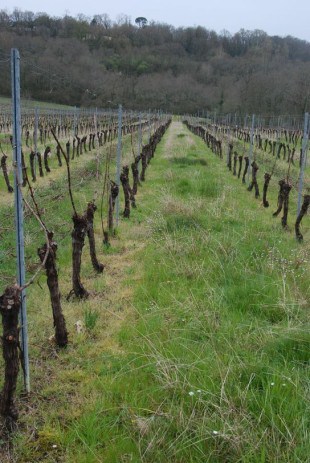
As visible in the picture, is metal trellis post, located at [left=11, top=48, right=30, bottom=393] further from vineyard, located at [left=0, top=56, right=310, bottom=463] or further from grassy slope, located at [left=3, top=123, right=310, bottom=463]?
grassy slope, located at [left=3, top=123, right=310, bottom=463]

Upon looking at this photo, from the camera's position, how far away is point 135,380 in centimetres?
356

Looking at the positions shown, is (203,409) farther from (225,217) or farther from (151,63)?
(151,63)

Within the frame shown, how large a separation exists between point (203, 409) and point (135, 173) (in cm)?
847

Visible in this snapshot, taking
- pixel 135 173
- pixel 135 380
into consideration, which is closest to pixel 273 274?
pixel 135 380

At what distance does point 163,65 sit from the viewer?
11269cm

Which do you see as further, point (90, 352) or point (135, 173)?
point (135, 173)

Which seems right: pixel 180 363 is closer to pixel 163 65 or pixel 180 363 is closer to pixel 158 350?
pixel 158 350

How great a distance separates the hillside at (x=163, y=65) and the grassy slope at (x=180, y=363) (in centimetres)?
1875

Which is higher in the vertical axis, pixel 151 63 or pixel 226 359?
pixel 151 63

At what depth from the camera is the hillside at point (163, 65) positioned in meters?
47.8

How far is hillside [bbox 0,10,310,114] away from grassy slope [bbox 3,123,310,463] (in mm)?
18754

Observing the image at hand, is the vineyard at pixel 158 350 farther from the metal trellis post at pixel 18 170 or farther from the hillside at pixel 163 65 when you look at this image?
the hillside at pixel 163 65

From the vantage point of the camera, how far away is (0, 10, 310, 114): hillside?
157ft

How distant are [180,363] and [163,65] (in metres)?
116
